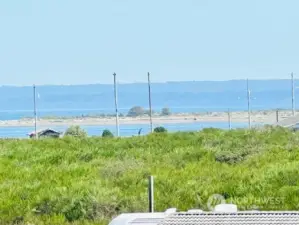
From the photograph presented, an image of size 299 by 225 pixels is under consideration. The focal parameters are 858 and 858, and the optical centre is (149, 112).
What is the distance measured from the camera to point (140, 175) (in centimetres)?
838

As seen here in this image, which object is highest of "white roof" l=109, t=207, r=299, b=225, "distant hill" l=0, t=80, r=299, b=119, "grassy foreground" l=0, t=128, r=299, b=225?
"distant hill" l=0, t=80, r=299, b=119

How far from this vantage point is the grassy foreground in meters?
6.89

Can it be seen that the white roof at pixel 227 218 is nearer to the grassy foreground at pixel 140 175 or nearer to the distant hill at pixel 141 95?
the grassy foreground at pixel 140 175

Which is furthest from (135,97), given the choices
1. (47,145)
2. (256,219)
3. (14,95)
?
(256,219)

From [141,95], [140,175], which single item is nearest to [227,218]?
[140,175]

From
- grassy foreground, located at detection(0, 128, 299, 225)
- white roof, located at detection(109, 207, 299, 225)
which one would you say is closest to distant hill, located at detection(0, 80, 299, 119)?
grassy foreground, located at detection(0, 128, 299, 225)

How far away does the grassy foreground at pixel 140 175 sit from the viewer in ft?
22.6

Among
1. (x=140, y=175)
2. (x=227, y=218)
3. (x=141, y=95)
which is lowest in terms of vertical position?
(x=140, y=175)

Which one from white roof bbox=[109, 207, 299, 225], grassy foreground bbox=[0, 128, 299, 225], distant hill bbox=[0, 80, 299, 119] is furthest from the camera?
distant hill bbox=[0, 80, 299, 119]

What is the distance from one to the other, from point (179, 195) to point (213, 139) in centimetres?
502

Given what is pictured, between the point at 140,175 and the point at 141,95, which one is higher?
the point at 141,95

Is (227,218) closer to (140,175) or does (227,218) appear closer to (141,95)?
(140,175)

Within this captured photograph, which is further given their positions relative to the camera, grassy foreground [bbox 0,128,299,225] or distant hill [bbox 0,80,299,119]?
distant hill [bbox 0,80,299,119]

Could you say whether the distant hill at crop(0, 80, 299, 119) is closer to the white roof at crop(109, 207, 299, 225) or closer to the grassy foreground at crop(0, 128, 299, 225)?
the grassy foreground at crop(0, 128, 299, 225)
